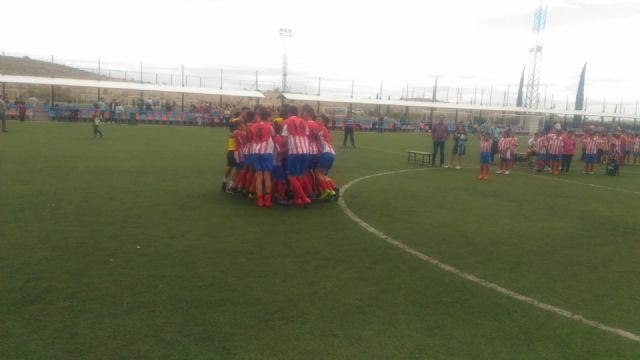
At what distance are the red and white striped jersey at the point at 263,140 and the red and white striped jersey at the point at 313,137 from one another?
78cm

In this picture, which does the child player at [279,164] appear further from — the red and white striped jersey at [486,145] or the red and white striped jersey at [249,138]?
the red and white striped jersey at [486,145]

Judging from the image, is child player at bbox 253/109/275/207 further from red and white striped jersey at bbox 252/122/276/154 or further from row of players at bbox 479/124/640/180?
row of players at bbox 479/124/640/180

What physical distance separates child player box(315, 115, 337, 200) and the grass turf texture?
0.48m

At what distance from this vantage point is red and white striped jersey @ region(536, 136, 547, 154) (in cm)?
1759

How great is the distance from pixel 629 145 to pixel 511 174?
9423 mm

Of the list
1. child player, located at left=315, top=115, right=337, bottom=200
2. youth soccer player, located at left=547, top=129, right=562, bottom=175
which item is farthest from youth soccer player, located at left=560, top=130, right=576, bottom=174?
child player, located at left=315, top=115, right=337, bottom=200

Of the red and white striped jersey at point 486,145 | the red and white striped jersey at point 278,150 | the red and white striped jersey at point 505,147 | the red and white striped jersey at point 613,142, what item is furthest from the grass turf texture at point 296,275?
the red and white striped jersey at point 613,142

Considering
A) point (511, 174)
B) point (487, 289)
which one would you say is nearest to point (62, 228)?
Result: point (487, 289)

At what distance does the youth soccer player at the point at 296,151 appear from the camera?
9195 mm

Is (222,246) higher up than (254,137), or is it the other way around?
(254,137)

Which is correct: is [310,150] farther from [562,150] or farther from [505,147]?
[562,150]

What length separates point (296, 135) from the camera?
920 centimetres

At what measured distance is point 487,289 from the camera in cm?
538

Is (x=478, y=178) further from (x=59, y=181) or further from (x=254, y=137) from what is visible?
(x=59, y=181)
